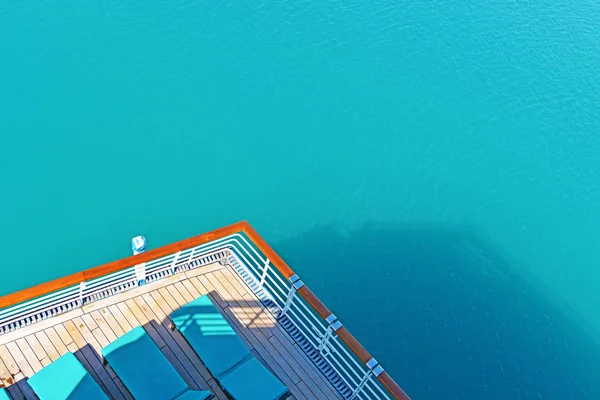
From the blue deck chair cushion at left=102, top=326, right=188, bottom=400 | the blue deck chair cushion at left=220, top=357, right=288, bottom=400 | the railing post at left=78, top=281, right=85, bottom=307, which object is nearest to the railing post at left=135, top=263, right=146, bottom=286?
the railing post at left=78, top=281, right=85, bottom=307

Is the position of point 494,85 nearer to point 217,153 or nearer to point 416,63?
point 416,63

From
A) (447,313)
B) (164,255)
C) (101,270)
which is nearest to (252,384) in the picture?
(164,255)

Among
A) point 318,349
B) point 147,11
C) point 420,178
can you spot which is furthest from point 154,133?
point 318,349

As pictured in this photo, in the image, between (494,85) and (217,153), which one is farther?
(494,85)

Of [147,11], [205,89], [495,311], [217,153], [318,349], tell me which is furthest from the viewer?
[147,11]

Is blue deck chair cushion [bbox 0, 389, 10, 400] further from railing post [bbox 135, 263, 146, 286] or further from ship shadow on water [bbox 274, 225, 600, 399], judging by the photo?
ship shadow on water [bbox 274, 225, 600, 399]

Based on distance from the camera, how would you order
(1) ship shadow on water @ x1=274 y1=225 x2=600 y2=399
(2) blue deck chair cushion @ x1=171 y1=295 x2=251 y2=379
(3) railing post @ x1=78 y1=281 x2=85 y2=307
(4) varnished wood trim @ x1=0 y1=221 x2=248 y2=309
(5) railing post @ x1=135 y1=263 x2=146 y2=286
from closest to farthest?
(4) varnished wood trim @ x1=0 y1=221 x2=248 y2=309 < (2) blue deck chair cushion @ x1=171 y1=295 x2=251 y2=379 < (3) railing post @ x1=78 y1=281 x2=85 y2=307 < (5) railing post @ x1=135 y1=263 x2=146 y2=286 < (1) ship shadow on water @ x1=274 y1=225 x2=600 y2=399
